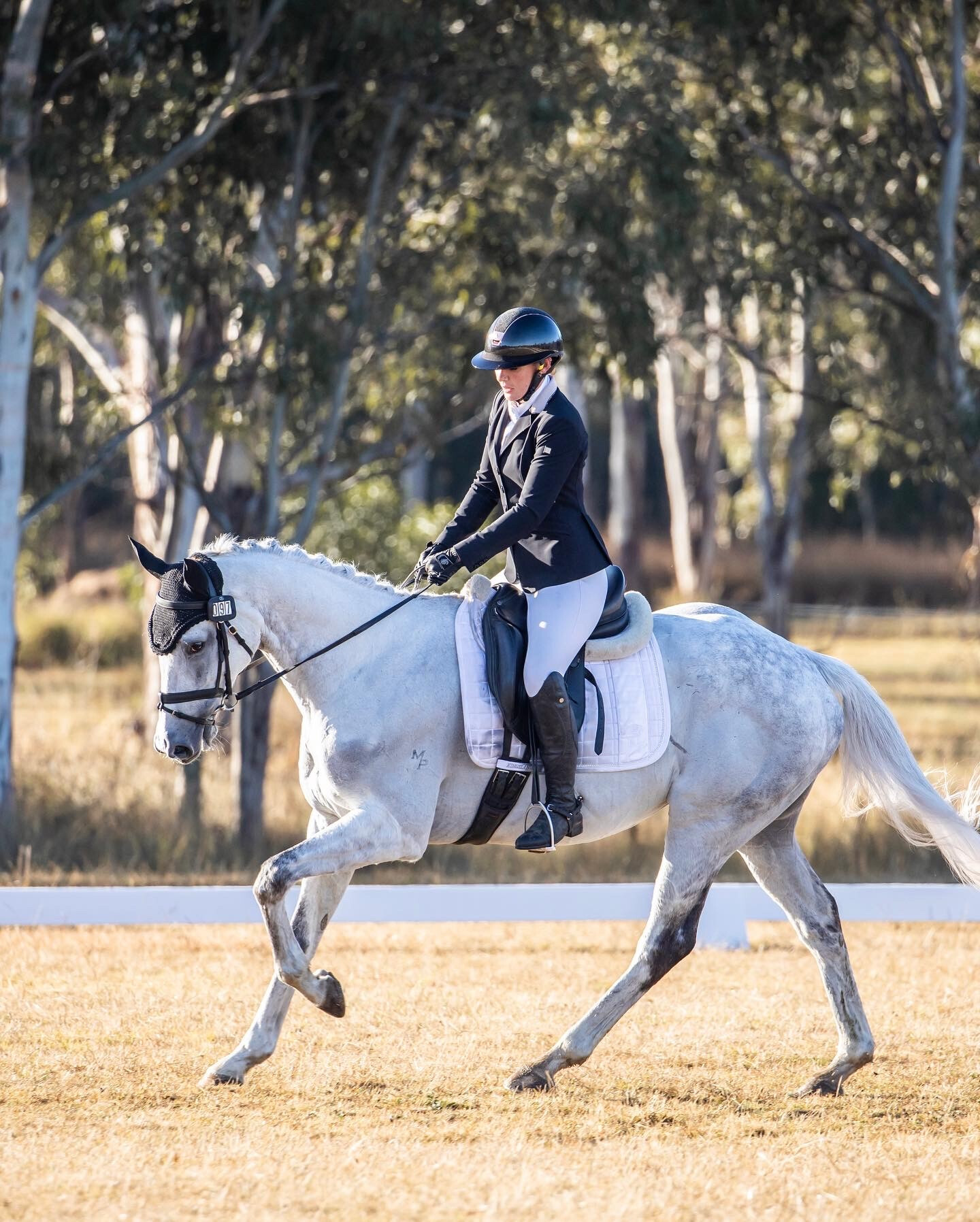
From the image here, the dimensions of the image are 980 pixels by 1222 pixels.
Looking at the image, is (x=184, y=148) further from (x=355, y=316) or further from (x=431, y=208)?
(x=431, y=208)

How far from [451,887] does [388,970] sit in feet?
1.76

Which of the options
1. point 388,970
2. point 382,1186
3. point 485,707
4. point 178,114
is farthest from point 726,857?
point 178,114

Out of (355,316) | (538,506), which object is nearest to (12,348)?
(355,316)

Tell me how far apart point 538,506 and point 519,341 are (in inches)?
24.6

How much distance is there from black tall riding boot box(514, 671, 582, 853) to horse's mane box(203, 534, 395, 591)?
0.71 metres

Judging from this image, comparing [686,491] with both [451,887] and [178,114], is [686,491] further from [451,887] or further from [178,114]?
[451,887]

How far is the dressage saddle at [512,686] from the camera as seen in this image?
18.7ft

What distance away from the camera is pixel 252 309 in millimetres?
12453

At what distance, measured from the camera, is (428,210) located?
14859 mm

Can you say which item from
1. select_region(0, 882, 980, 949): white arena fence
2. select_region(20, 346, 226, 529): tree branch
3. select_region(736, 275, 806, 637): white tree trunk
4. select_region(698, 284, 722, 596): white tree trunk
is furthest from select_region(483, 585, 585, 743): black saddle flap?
select_region(698, 284, 722, 596): white tree trunk

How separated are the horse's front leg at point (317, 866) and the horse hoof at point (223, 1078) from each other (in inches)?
→ 20.4

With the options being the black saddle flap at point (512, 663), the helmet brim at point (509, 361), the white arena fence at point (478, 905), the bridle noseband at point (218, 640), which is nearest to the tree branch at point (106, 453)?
the white arena fence at point (478, 905)

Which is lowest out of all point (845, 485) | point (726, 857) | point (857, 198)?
point (726, 857)

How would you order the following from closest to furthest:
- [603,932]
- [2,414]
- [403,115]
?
[603,932] → [2,414] → [403,115]
